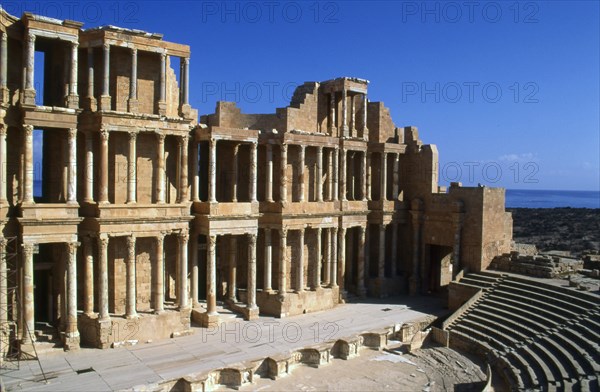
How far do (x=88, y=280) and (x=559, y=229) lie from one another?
56.3m

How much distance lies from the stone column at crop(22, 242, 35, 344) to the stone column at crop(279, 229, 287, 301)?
11.0 meters

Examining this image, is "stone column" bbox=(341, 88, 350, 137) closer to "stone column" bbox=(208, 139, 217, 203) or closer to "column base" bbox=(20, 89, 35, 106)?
"stone column" bbox=(208, 139, 217, 203)

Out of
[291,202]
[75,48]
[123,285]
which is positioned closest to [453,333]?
[291,202]

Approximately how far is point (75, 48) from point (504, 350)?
1985cm

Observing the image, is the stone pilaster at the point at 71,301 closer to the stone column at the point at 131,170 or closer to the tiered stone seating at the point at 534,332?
the stone column at the point at 131,170

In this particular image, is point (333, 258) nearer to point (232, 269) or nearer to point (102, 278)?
point (232, 269)

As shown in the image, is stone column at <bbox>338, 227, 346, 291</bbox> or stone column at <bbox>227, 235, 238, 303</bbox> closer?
stone column at <bbox>227, 235, 238, 303</bbox>

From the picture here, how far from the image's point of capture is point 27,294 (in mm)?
18609

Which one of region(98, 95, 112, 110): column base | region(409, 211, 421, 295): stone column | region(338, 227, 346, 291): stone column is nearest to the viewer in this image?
region(98, 95, 112, 110): column base

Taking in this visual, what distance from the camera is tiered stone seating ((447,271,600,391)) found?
670 inches

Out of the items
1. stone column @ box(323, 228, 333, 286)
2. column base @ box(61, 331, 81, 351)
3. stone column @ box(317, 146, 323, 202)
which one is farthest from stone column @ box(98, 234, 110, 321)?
stone column @ box(323, 228, 333, 286)

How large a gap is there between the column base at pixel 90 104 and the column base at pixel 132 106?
4.21 ft

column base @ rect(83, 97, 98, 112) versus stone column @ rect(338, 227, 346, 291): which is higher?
column base @ rect(83, 97, 98, 112)

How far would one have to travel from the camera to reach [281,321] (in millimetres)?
24531
